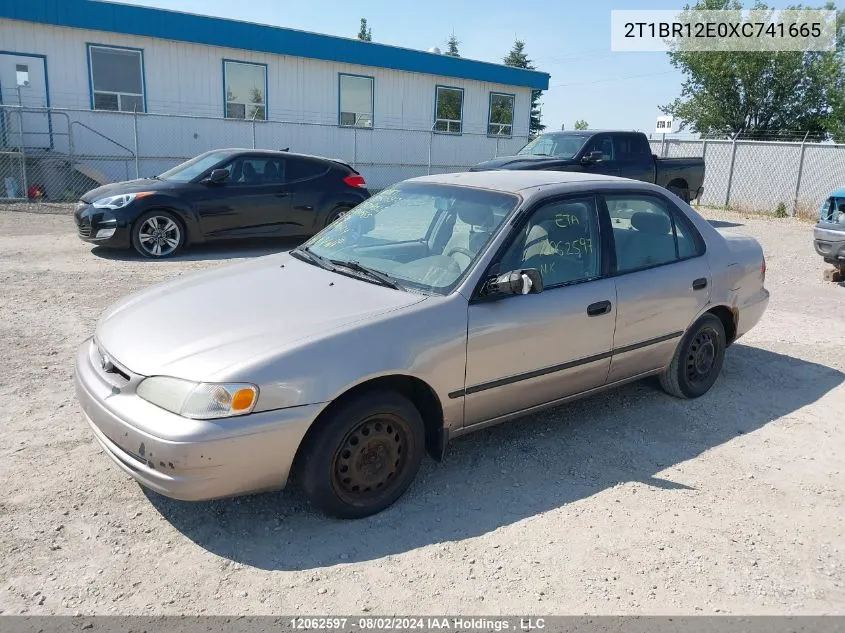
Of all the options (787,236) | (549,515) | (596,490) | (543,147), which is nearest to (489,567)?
(549,515)

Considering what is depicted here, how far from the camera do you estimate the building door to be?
15.2 meters

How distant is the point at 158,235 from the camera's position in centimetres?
953

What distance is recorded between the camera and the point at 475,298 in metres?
3.61

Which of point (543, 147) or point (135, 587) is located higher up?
point (543, 147)

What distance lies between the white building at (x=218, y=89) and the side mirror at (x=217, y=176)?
696 centimetres

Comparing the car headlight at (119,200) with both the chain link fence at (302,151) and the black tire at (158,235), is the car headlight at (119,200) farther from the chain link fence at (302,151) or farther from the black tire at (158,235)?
the chain link fence at (302,151)

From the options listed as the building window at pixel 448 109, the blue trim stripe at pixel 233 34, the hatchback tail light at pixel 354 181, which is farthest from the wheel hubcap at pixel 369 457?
the building window at pixel 448 109

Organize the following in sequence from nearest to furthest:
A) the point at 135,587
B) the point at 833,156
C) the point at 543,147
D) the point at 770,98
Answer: the point at 135,587 → the point at 543,147 → the point at 833,156 → the point at 770,98

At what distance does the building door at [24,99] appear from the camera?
1516cm

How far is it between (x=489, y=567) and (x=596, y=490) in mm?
984

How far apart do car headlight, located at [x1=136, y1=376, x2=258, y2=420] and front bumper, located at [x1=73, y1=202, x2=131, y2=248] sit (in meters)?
7.12

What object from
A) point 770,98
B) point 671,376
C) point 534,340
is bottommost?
point 671,376

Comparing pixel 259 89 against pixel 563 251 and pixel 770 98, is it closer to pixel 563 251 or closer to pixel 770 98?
pixel 563 251

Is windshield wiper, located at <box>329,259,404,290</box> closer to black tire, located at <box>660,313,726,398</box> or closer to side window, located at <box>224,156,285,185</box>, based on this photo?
black tire, located at <box>660,313,726,398</box>
